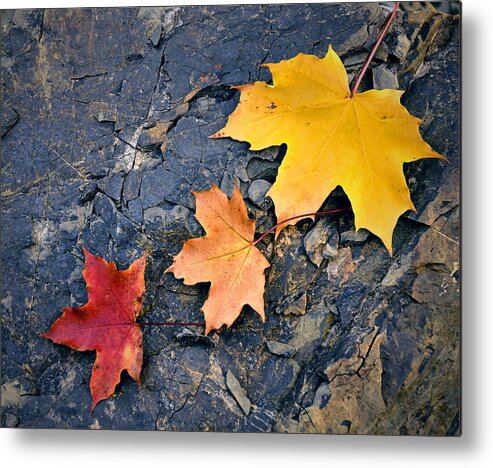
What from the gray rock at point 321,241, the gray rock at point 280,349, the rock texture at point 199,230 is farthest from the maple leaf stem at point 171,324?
the gray rock at point 321,241

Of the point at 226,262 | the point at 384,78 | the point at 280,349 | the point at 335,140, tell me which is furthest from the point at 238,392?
the point at 384,78

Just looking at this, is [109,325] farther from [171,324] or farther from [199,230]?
[199,230]

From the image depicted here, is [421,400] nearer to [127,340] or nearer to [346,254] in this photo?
[346,254]

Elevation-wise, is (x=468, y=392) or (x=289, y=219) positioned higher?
(x=289, y=219)

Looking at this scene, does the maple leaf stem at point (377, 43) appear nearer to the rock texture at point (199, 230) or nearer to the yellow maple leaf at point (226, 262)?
the rock texture at point (199, 230)

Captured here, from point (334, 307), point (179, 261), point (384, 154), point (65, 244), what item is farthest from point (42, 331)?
point (384, 154)

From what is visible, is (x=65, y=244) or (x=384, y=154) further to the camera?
(x=65, y=244)
